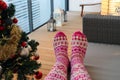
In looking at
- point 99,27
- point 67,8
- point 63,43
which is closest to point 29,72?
point 63,43

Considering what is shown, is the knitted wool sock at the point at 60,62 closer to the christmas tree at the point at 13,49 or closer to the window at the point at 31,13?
the christmas tree at the point at 13,49

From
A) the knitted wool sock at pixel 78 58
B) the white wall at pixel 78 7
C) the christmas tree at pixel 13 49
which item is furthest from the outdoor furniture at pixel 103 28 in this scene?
the white wall at pixel 78 7

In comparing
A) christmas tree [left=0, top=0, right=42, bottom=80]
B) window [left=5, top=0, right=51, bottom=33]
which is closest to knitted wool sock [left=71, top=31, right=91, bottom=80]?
christmas tree [left=0, top=0, right=42, bottom=80]

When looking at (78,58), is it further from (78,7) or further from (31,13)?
(78,7)

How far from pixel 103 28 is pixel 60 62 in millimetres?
632

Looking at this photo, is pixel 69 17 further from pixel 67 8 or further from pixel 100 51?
pixel 100 51

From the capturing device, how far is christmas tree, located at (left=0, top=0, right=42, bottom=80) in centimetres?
103

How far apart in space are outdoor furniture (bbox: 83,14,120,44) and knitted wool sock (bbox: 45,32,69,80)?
11.5 inches

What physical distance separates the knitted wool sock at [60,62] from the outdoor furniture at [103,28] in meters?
0.29

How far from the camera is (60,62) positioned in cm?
161

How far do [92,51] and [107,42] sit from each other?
232 mm

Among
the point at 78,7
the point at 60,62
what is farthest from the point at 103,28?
the point at 78,7

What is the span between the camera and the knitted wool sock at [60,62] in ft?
4.62

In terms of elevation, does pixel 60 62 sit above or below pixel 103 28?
below
